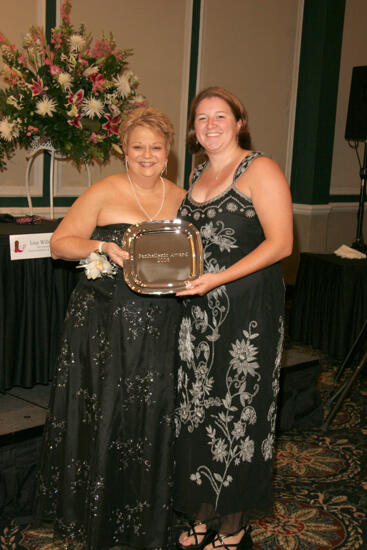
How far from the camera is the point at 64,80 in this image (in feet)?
9.73

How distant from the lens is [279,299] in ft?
7.03

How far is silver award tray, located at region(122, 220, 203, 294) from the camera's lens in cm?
200

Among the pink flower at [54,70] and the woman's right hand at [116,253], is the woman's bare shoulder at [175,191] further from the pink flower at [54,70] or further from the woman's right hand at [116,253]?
the pink flower at [54,70]

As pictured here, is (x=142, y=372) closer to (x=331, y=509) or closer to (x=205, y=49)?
(x=331, y=509)

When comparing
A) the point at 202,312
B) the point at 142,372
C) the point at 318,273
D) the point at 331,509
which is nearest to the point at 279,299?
the point at 202,312

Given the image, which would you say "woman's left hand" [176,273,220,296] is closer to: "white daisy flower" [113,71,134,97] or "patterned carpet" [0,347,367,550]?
"patterned carpet" [0,347,367,550]

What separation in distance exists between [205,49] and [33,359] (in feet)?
12.3

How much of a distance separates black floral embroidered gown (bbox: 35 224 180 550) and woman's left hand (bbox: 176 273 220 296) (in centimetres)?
21

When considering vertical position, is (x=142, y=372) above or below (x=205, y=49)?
below

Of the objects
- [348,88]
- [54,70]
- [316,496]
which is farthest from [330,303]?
[348,88]

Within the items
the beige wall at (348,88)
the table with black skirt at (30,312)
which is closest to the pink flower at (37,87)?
the table with black skirt at (30,312)

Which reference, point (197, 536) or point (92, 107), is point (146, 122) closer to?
point (92, 107)

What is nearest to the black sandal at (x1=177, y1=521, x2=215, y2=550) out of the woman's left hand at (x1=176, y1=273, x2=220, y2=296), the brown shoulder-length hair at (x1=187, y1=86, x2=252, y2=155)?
the woman's left hand at (x1=176, y1=273, x2=220, y2=296)

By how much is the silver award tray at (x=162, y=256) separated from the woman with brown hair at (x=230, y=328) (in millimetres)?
73
